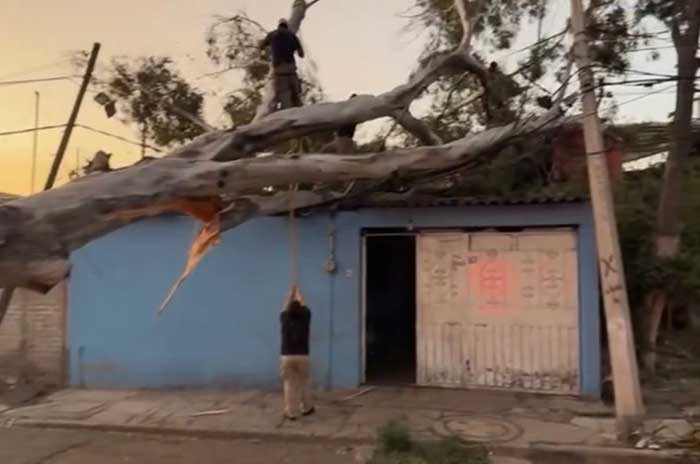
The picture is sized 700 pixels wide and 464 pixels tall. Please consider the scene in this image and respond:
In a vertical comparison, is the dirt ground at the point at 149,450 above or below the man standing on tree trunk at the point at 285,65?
below

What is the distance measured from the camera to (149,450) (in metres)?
8.65

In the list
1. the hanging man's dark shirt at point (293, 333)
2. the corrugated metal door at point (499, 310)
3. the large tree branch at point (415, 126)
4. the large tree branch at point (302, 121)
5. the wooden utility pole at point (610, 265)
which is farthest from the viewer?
the corrugated metal door at point (499, 310)

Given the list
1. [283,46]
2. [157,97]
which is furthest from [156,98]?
[283,46]

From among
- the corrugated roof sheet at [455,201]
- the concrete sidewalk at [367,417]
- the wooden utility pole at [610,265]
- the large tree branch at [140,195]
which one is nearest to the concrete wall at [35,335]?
the concrete sidewalk at [367,417]

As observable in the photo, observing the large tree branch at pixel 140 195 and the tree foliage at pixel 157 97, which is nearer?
the large tree branch at pixel 140 195

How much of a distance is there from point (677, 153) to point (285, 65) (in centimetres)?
570

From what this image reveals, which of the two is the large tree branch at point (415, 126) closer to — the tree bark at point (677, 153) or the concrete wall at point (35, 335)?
the tree bark at point (677, 153)

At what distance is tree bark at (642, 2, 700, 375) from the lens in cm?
1051

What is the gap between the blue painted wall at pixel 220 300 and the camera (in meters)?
11.4

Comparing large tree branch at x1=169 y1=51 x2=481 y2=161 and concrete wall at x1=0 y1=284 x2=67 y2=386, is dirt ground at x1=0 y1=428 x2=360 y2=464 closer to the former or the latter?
concrete wall at x1=0 y1=284 x2=67 y2=386

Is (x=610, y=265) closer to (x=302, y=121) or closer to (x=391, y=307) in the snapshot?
(x=302, y=121)

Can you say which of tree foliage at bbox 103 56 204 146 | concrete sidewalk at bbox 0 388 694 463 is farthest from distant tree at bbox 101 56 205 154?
concrete sidewalk at bbox 0 388 694 463

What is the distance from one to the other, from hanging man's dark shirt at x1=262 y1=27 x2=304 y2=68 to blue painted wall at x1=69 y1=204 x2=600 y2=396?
2475mm

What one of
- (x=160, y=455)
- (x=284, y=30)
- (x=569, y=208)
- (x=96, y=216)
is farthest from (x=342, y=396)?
(x=96, y=216)
